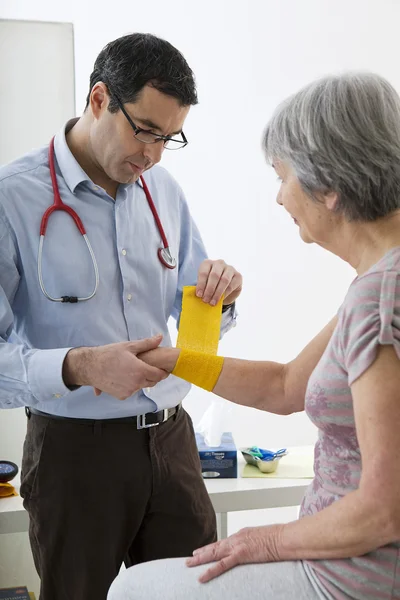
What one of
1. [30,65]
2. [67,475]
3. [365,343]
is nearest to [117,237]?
[67,475]

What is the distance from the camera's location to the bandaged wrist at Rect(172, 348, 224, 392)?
1.59 meters

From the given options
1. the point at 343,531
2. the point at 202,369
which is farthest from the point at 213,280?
the point at 343,531

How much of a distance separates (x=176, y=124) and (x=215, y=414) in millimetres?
1267

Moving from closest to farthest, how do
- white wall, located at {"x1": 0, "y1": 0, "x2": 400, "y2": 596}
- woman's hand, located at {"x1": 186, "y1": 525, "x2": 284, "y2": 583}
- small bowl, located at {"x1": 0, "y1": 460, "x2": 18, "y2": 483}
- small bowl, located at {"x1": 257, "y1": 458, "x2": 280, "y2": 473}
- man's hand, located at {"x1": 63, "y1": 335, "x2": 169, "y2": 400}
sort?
woman's hand, located at {"x1": 186, "y1": 525, "x2": 284, "y2": 583}, man's hand, located at {"x1": 63, "y1": 335, "x2": 169, "y2": 400}, small bowl, located at {"x1": 0, "y1": 460, "x2": 18, "y2": 483}, small bowl, located at {"x1": 257, "y1": 458, "x2": 280, "y2": 473}, white wall, located at {"x1": 0, "y1": 0, "x2": 400, "y2": 596}

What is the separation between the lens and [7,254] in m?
1.58

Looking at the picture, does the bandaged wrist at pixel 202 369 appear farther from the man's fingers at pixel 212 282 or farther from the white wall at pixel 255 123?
the white wall at pixel 255 123

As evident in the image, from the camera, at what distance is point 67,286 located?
5.38ft

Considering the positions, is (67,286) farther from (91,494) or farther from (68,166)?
(91,494)

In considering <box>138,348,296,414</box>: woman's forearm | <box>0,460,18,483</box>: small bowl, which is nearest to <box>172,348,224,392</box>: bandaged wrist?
<box>138,348,296,414</box>: woman's forearm

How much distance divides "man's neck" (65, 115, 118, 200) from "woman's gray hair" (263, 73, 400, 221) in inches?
25.4

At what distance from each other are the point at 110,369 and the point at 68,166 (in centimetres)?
52

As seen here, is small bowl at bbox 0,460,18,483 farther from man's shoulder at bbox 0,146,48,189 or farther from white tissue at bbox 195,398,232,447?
man's shoulder at bbox 0,146,48,189

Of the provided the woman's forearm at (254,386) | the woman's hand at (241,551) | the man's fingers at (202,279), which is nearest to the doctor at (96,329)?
the man's fingers at (202,279)

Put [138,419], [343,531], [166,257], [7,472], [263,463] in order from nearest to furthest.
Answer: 1. [343,531]
2. [138,419]
3. [166,257]
4. [7,472]
5. [263,463]
